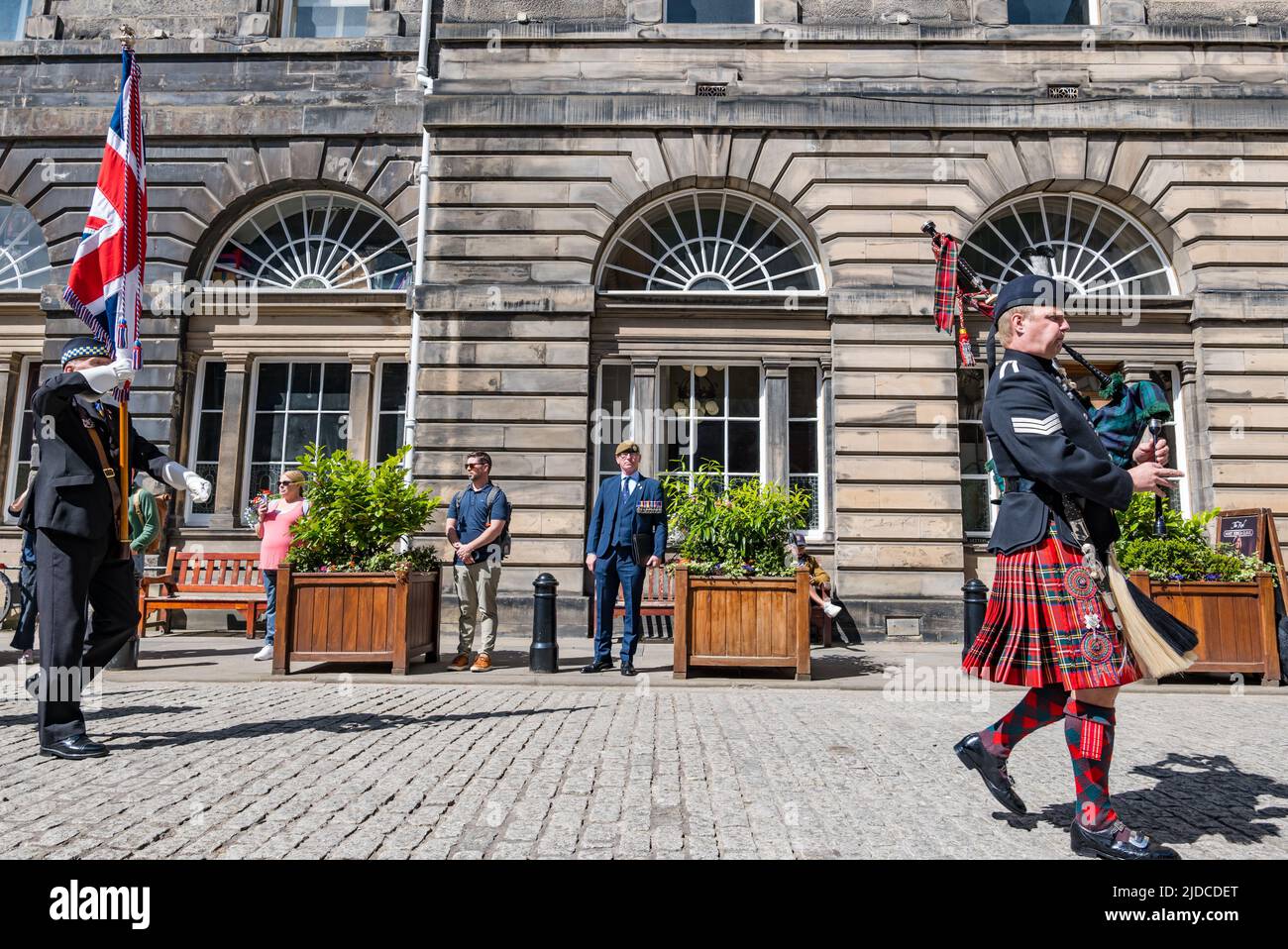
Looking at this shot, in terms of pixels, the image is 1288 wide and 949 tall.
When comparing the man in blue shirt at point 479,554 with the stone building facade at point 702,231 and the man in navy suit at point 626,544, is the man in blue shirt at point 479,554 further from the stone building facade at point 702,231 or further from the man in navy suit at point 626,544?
the stone building facade at point 702,231

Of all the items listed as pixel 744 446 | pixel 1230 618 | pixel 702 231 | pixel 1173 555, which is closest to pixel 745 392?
pixel 744 446

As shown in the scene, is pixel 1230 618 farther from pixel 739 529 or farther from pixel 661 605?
pixel 661 605

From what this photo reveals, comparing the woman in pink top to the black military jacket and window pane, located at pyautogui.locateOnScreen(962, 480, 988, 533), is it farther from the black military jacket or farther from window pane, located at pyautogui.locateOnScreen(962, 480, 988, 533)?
window pane, located at pyautogui.locateOnScreen(962, 480, 988, 533)

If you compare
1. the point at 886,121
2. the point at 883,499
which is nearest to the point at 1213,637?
the point at 883,499

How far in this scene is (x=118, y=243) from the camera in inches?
271

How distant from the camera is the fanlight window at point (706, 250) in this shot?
12.9 m

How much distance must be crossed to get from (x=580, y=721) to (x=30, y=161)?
539 inches

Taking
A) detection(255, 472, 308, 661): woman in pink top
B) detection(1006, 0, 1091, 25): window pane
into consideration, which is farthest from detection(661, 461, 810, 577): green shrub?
detection(1006, 0, 1091, 25): window pane

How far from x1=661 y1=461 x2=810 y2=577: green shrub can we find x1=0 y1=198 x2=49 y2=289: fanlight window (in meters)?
11.8

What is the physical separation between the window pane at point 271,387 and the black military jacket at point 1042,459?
1230cm

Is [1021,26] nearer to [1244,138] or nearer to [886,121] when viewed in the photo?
[886,121]

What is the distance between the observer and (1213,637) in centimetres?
822

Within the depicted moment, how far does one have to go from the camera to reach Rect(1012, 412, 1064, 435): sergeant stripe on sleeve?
10.5ft

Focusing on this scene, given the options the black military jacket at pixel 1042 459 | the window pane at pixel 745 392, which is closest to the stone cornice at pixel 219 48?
the window pane at pixel 745 392
